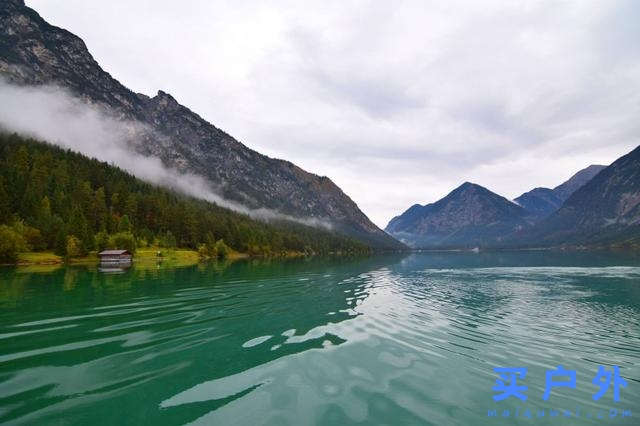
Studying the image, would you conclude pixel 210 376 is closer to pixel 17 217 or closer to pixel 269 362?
pixel 269 362

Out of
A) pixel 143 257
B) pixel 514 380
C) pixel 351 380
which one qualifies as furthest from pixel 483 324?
pixel 143 257

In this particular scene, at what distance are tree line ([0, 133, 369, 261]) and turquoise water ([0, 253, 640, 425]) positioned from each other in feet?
288

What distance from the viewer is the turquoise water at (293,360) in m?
12.0

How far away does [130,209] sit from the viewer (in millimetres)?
159375

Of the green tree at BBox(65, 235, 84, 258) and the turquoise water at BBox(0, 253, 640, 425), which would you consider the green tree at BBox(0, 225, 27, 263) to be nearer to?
the green tree at BBox(65, 235, 84, 258)

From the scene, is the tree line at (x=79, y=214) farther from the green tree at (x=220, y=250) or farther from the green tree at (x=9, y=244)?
the green tree at (x=220, y=250)

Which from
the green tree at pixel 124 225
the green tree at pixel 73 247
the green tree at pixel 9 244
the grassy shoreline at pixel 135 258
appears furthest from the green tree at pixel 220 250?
the green tree at pixel 9 244

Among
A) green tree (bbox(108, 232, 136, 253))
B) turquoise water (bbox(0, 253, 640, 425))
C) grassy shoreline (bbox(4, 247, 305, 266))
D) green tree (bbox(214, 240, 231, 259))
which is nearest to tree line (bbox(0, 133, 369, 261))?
Result: green tree (bbox(108, 232, 136, 253))

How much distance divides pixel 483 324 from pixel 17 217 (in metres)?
137

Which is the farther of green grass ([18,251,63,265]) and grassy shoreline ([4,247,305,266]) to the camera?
grassy shoreline ([4,247,305,266])


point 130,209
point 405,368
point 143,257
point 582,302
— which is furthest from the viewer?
point 130,209

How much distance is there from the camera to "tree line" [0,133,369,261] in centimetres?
10669

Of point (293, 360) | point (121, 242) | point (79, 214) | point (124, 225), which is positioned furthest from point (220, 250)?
point (293, 360)

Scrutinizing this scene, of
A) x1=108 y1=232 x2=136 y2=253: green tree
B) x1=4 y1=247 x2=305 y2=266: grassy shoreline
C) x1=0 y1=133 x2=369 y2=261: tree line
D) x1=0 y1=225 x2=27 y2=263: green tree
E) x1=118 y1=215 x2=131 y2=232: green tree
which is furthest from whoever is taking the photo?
x1=118 y1=215 x2=131 y2=232: green tree
